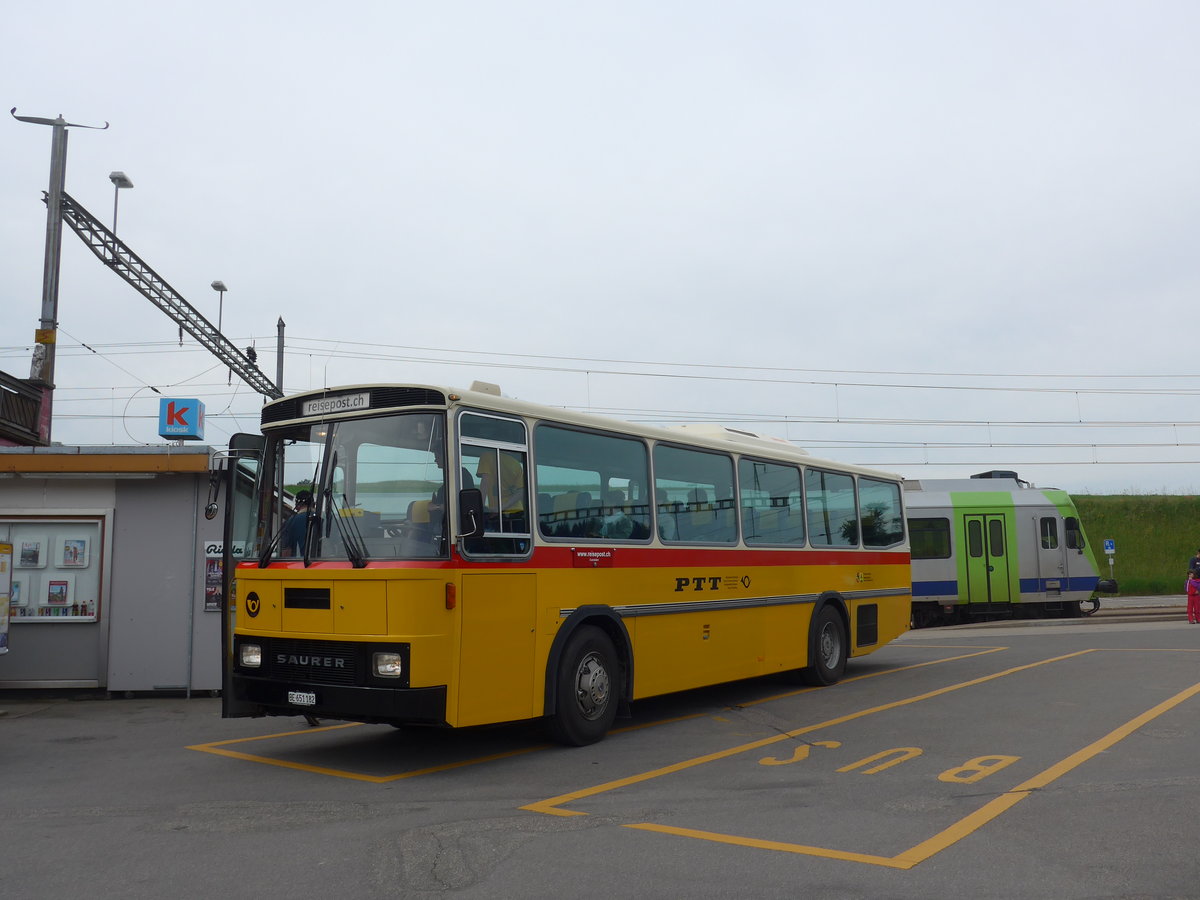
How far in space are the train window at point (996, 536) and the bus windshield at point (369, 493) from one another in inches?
770

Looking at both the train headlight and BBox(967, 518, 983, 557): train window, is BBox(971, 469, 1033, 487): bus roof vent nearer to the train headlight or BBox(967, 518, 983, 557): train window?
BBox(967, 518, 983, 557): train window

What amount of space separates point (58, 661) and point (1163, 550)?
1875 inches

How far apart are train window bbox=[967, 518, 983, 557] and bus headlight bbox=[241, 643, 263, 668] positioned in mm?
19659

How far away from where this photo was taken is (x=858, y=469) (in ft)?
45.8

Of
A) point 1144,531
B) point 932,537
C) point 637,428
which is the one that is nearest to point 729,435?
point 637,428

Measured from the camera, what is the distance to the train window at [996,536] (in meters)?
24.0

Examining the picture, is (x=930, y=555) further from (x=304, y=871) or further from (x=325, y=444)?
(x=304, y=871)

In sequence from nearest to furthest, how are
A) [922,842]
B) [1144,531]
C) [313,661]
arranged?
[922,842]
[313,661]
[1144,531]

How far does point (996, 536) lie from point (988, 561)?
2.01 feet

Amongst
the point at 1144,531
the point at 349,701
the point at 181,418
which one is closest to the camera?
the point at 349,701

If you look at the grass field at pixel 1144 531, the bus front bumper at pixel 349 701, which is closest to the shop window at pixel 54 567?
the bus front bumper at pixel 349 701

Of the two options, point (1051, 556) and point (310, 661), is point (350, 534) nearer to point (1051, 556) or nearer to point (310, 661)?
point (310, 661)

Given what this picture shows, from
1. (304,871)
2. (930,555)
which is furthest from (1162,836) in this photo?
(930,555)

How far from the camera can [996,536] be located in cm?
2402
